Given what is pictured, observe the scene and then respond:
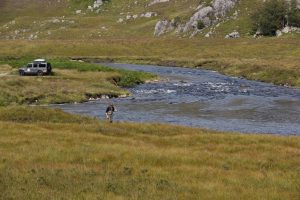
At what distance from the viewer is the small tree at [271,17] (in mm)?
169625

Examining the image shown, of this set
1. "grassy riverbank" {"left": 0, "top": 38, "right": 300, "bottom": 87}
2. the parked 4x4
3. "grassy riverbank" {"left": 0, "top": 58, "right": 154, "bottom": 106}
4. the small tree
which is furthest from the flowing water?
the small tree

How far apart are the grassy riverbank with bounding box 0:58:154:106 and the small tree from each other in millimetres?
87734

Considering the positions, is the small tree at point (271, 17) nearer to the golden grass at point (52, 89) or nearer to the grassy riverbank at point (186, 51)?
the grassy riverbank at point (186, 51)

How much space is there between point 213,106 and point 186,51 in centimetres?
8807

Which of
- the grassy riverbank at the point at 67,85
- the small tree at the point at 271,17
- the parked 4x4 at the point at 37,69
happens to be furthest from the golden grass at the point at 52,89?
the small tree at the point at 271,17

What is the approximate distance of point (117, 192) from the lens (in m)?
20.2

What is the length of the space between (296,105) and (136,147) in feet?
120

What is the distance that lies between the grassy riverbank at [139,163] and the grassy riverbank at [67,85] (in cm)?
2237

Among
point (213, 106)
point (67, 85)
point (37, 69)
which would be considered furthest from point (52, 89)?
point (213, 106)

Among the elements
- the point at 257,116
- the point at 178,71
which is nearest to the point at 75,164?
the point at 257,116

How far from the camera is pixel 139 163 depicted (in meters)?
26.8

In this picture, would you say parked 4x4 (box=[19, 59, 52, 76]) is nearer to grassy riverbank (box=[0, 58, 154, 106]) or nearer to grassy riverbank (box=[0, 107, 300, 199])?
grassy riverbank (box=[0, 58, 154, 106])

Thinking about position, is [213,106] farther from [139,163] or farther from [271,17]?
[271,17]

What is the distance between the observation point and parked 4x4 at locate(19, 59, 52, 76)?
81.6m
